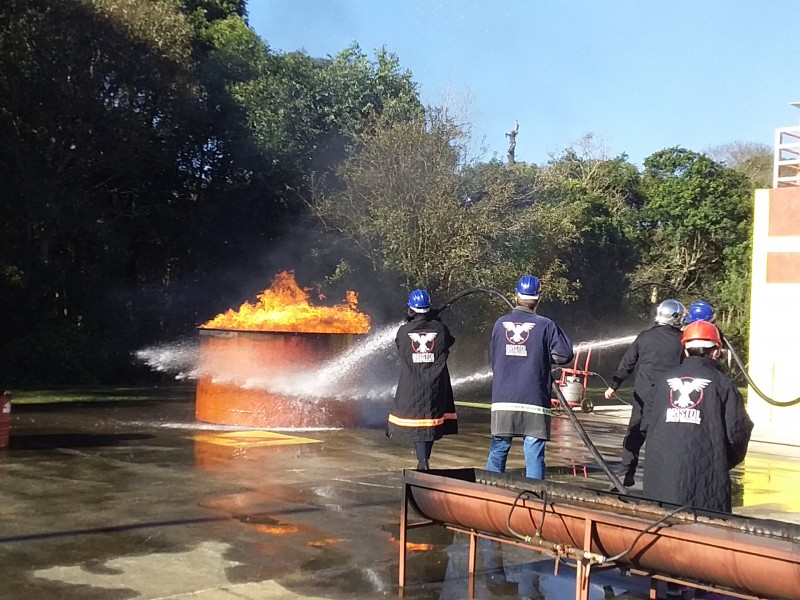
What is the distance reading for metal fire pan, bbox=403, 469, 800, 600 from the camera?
3.97 m

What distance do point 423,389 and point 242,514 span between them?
5.81 feet

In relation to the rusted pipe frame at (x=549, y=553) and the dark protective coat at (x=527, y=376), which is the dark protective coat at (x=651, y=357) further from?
the rusted pipe frame at (x=549, y=553)

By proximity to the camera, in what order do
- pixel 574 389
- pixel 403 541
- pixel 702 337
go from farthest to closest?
pixel 574 389, pixel 403 541, pixel 702 337

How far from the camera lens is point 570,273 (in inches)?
1297

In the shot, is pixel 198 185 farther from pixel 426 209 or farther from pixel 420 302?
pixel 420 302

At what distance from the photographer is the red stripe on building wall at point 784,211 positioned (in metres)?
15.4

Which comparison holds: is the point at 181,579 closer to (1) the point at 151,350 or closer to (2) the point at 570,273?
(1) the point at 151,350

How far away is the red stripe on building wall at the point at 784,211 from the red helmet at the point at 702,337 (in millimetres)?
11465

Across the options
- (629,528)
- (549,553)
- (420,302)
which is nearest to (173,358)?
(420,302)

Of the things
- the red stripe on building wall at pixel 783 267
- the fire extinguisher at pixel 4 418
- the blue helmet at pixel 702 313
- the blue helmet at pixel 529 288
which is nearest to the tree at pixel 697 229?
the red stripe on building wall at pixel 783 267

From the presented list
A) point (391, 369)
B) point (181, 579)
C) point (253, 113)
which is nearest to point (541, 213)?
point (391, 369)

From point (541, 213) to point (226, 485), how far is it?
691 inches

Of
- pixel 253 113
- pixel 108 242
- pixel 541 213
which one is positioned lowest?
pixel 108 242

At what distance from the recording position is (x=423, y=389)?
777cm
